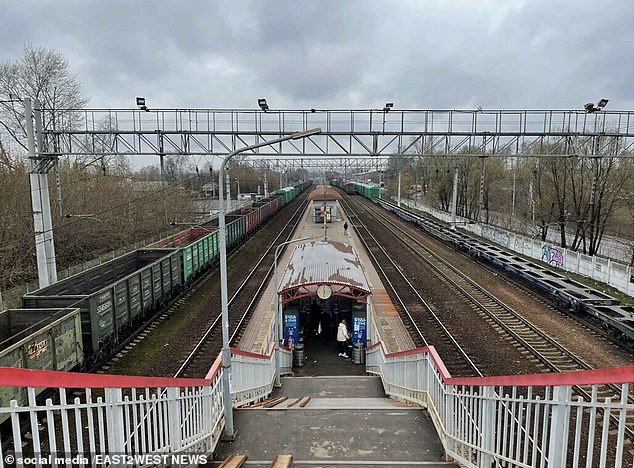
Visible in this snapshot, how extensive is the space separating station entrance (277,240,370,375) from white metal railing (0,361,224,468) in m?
8.36

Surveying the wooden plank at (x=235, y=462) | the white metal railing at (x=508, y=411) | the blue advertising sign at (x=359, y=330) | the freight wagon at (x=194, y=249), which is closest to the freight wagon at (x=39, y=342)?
the wooden plank at (x=235, y=462)

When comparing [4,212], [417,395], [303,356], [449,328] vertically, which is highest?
[4,212]

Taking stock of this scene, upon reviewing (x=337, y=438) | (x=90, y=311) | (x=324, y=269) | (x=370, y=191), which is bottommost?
(x=337, y=438)

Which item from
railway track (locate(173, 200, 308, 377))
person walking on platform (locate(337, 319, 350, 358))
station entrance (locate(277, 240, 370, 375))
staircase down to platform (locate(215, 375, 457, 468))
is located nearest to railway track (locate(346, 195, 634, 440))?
staircase down to platform (locate(215, 375, 457, 468))

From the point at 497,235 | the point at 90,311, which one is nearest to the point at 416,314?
the point at 90,311

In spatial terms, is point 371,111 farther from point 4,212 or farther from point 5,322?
point 4,212

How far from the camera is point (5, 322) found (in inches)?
457

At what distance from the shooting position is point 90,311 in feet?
41.0

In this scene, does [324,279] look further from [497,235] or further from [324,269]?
[497,235]

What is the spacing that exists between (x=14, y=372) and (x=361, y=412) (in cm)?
627

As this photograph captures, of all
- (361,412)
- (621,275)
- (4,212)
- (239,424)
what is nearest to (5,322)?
(239,424)

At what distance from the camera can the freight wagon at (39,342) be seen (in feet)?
28.9

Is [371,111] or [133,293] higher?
[371,111]

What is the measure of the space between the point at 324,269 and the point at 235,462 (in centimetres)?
1222
